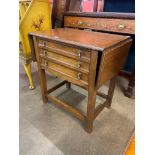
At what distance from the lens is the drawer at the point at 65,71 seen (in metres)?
1.19

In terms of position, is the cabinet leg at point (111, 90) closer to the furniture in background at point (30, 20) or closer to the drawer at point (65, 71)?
the drawer at point (65, 71)

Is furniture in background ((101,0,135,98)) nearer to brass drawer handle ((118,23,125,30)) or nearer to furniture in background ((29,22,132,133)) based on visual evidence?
brass drawer handle ((118,23,125,30))

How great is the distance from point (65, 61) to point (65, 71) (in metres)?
0.10

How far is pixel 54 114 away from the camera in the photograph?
1683mm

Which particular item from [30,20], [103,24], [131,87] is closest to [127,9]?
[103,24]

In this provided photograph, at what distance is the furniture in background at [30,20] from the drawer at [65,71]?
62cm

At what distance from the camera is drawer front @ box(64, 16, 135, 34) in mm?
1606

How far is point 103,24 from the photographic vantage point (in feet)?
5.82

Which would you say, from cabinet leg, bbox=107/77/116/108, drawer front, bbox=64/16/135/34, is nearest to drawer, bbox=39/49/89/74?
cabinet leg, bbox=107/77/116/108

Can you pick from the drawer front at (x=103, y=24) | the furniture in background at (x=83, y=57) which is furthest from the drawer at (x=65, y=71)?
the drawer front at (x=103, y=24)

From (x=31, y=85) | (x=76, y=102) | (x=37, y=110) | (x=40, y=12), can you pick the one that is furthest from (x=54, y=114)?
(x=40, y=12)
